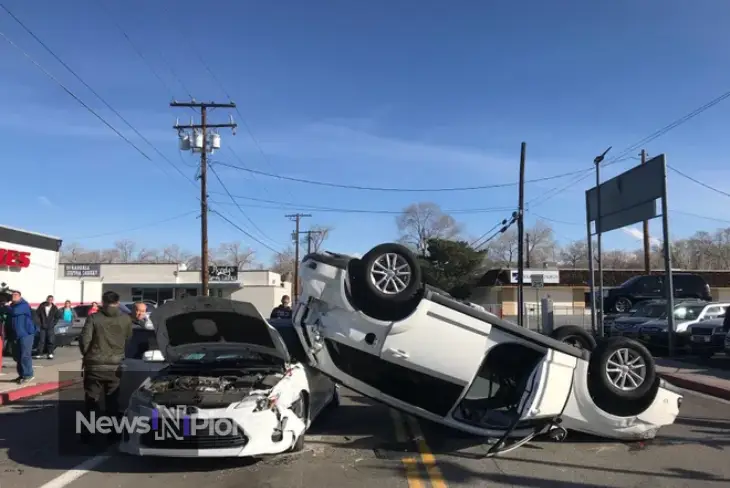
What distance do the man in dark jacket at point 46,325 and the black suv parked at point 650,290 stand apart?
22.1 metres

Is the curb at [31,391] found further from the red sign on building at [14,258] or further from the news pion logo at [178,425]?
the red sign on building at [14,258]

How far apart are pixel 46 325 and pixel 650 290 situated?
78.3 feet

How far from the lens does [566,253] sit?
355 ft

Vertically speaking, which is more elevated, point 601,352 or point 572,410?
point 601,352

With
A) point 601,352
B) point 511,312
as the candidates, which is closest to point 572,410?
point 601,352

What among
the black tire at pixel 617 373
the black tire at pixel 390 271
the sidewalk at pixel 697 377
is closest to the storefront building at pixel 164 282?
the sidewalk at pixel 697 377

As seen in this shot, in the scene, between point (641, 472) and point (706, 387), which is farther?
point (706, 387)

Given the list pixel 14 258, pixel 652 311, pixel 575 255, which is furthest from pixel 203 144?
pixel 575 255

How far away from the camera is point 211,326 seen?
22.6ft

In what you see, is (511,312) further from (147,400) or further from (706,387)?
(147,400)

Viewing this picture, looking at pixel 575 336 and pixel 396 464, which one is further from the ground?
pixel 575 336

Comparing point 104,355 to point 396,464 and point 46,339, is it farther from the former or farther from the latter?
point 46,339

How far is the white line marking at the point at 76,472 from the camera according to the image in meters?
5.43

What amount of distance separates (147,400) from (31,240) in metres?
26.8
